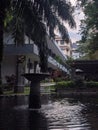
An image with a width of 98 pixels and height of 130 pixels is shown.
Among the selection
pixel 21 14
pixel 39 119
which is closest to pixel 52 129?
pixel 39 119

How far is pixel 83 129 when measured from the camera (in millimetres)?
10406

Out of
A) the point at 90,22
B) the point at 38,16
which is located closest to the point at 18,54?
the point at 90,22

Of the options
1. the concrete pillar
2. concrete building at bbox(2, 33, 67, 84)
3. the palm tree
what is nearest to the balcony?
concrete building at bbox(2, 33, 67, 84)

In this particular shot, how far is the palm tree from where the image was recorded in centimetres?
1827

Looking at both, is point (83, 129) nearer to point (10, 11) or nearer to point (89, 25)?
point (10, 11)

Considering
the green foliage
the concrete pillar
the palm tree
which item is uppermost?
the green foliage

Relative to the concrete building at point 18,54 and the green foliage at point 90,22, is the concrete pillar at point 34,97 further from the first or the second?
the green foliage at point 90,22

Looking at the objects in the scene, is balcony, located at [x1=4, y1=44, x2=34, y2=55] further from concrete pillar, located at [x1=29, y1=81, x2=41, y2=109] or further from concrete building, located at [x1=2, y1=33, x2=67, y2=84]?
concrete pillar, located at [x1=29, y1=81, x2=41, y2=109]

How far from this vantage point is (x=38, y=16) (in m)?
18.6

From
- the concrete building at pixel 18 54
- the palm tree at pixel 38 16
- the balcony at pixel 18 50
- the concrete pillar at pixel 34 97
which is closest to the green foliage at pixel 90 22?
the concrete building at pixel 18 54

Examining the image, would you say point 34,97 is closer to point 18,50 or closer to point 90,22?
point 18,50

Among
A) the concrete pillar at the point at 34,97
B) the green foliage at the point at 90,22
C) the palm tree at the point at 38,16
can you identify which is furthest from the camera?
the green foliage at the point at 90,22

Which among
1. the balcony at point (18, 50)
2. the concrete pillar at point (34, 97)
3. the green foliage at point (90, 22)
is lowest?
the concrete pillar at point (34, 97)

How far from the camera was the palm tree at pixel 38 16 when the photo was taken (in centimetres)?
1827
